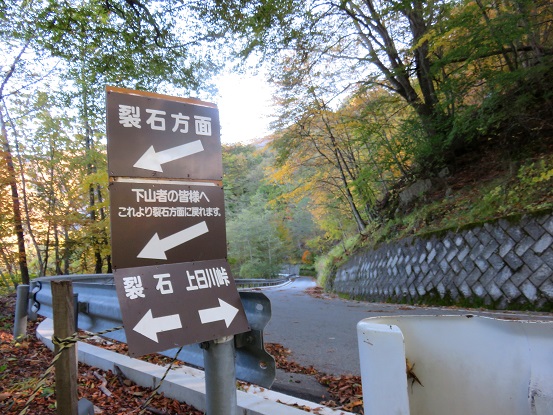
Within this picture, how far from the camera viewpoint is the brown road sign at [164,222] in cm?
170

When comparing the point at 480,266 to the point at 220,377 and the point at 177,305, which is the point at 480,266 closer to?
the point at 220,377

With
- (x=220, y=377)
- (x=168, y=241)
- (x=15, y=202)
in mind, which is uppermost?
(x=15, y=202)

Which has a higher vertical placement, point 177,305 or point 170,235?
point 170,235

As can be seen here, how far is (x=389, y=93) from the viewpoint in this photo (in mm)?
12578

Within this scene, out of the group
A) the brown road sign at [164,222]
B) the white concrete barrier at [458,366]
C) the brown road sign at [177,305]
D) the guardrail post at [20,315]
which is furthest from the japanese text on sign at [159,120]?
the guardrail post at [20,315]

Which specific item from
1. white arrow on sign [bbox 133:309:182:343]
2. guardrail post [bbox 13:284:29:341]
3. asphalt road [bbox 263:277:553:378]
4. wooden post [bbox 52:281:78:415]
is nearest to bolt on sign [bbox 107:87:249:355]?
white arrow on sign [bbox 133:309:182:343]

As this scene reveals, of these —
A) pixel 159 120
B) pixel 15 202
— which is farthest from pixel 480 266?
pixel 15 202

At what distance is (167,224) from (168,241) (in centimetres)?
9

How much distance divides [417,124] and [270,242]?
28.4 m

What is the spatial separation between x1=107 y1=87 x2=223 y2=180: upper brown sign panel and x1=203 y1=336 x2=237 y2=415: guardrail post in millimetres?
932

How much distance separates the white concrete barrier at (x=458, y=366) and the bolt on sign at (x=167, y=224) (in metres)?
0.77

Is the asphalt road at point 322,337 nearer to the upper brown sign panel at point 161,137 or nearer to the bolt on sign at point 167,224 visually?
the bolt on sign at point 167,224

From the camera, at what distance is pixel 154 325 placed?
5.33 ft

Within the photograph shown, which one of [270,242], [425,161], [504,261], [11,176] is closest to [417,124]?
[425,161]
